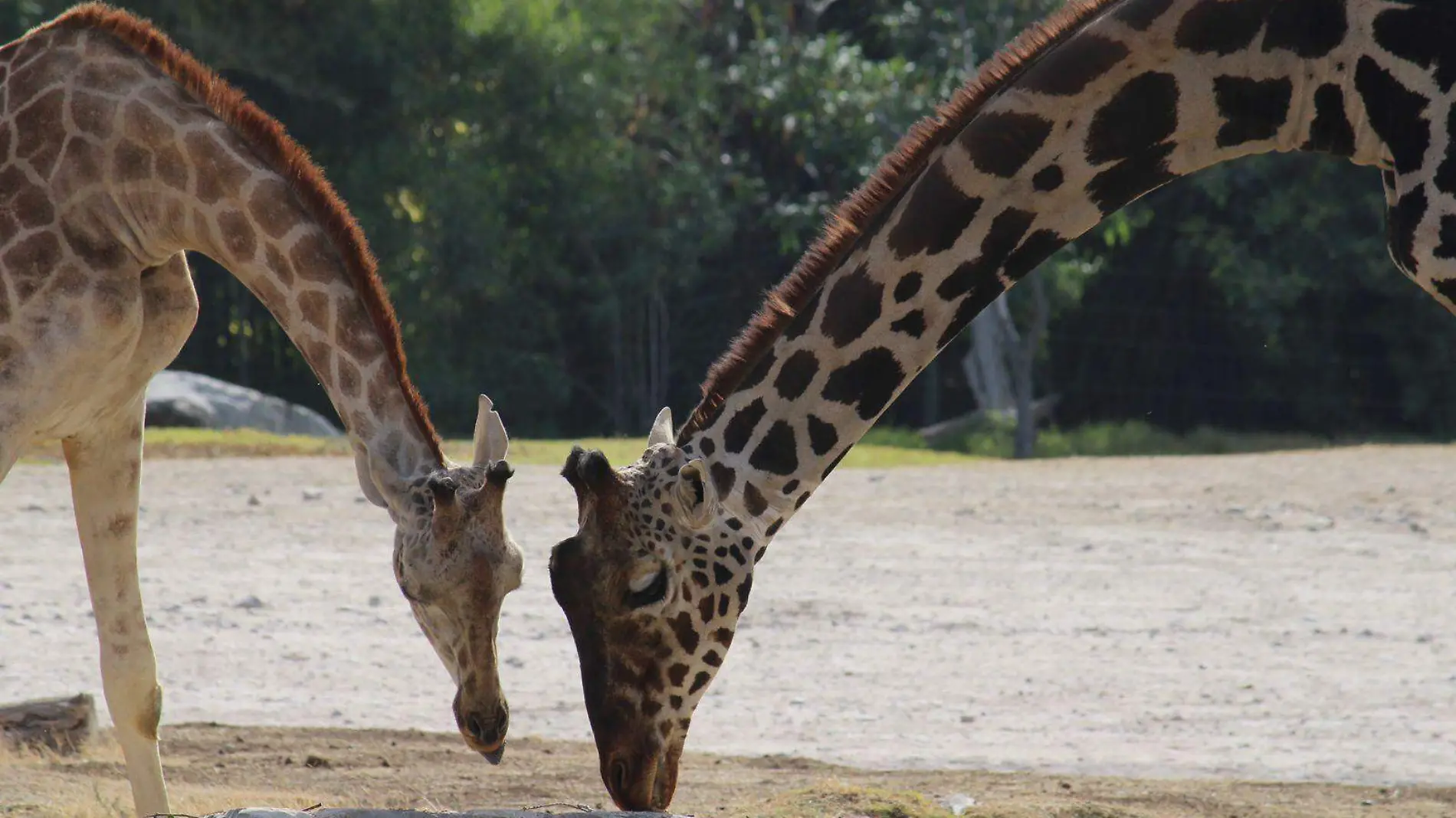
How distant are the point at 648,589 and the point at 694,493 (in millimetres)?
230

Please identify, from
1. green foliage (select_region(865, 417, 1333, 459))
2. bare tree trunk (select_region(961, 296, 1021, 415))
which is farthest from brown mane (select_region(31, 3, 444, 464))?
bare tree trunk (select_region(961, 296, 1021, 415))

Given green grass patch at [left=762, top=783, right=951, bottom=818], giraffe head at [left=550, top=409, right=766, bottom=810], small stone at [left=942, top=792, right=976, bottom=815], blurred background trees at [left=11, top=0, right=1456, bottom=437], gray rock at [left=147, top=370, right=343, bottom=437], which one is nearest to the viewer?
giraffe head at [left=550, top=409, right=766, bottom=810]

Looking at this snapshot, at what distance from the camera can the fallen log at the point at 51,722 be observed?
6.59m

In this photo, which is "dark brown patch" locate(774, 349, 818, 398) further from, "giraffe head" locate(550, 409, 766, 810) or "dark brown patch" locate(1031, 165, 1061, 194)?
"dark brown patch" locate(1031, 165, 1061, 194)

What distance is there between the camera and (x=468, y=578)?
4.43m

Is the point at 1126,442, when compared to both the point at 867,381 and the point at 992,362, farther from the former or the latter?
the point at 867,381

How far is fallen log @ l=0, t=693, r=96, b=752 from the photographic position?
260 inches

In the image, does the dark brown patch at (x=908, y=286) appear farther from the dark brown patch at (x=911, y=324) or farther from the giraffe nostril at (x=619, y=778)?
the giraffe nostril at (x=619, y=778)

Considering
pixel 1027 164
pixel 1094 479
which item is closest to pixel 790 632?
pixel 1027 164

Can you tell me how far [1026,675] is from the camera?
8188mm

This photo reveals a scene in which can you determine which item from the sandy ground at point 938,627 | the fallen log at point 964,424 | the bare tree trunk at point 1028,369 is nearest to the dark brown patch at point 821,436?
the sandy ground at point 938,627

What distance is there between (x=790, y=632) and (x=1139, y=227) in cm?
1366

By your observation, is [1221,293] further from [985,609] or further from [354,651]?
[354,651]

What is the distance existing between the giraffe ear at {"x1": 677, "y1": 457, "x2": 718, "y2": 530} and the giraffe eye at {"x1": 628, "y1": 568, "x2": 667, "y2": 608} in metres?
0.14
